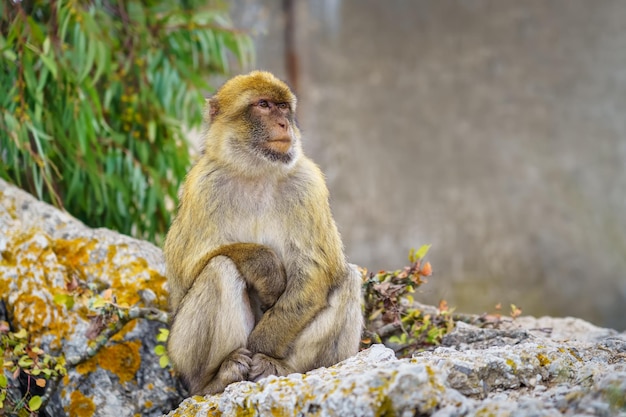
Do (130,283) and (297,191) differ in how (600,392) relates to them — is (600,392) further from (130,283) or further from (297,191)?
(130,283)

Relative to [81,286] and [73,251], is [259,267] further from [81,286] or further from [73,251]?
[73,251]

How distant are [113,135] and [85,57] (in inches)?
26.7

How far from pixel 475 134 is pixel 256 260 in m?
7.41

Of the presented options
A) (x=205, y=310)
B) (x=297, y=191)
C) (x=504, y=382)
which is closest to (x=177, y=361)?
(x=205, y=310)

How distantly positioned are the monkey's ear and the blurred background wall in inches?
261

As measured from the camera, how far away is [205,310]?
386cm

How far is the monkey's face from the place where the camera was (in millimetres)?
4133

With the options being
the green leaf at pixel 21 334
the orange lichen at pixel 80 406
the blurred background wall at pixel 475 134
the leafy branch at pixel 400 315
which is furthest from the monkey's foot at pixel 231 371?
the blurred background wall at pixel 475 134

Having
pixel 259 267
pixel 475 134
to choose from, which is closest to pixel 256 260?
pixel 259 267

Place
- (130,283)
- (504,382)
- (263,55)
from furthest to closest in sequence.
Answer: (263,55) < (130,283) < (504,382)

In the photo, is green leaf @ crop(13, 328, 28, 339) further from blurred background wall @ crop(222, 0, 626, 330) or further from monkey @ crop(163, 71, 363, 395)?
blurred background wall @ crop(222, 0, 626, 330)

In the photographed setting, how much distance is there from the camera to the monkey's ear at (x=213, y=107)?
4398 mm

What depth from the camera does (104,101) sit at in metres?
6.82

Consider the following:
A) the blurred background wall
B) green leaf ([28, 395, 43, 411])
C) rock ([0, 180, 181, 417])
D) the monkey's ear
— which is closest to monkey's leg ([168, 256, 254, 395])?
rock ([0, 180, 181, 417])
